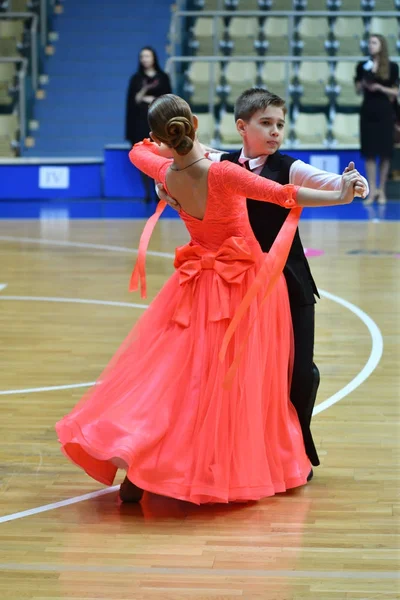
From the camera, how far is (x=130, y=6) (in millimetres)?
15953

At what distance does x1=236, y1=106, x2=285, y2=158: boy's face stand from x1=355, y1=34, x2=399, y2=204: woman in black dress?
8.78m

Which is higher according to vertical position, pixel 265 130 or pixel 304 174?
pixel 265 130

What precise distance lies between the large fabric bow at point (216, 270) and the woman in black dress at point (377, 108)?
8953 mm

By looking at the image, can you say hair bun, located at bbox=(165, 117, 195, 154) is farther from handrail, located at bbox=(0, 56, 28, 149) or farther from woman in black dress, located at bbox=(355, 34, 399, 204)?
handrail, located at bbox=(0, 56, 28, 149)

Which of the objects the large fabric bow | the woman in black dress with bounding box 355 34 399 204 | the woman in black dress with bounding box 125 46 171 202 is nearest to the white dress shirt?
the large fabric bow

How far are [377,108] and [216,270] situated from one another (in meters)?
9.31

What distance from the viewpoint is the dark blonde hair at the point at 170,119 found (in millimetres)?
3578

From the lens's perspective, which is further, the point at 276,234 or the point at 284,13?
the point at 284,13

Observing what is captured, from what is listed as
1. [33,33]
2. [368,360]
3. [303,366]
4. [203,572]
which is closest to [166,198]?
[303,366]

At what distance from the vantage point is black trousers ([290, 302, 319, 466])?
409cm

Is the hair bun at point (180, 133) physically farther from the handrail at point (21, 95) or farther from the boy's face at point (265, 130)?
the handrail at point (21, 95)

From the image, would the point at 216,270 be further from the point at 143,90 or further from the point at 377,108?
the point at 143,90

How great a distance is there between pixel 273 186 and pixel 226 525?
1.16 m

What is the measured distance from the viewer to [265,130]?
391 cm
